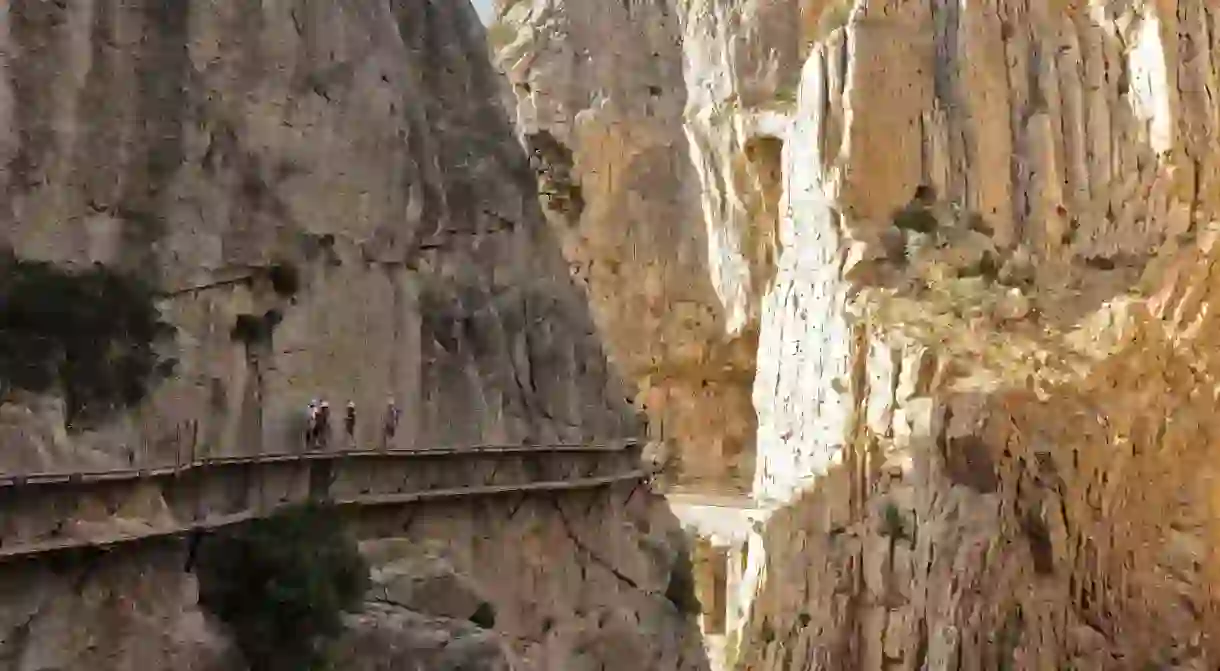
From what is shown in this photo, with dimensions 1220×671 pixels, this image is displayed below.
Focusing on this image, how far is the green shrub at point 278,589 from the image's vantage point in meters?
7.82

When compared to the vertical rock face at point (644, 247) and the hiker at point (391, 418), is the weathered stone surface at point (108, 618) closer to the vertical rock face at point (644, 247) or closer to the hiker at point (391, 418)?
the hiker at point (391, 418)

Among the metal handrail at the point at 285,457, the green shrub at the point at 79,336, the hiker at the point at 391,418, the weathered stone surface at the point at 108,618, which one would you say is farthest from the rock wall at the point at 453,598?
the green shrub at the point at 79,336

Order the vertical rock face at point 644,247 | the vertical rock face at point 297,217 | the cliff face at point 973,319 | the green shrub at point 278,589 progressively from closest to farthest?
the green shrub at point 278,589
the vertical rock face at point 297,217
the cliff face at point 973,319
the vertical rock face at point 644,247

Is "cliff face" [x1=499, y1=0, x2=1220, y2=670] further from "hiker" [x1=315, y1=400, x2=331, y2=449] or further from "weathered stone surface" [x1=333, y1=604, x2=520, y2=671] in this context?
"hiker" [x1=315, y1=400, x2=331, y2=449]

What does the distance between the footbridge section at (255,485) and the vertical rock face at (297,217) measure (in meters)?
0.19

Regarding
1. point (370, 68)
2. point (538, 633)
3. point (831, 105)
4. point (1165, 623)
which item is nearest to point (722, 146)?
point (831, 105)

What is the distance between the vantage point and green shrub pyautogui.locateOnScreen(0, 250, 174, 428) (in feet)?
24.2

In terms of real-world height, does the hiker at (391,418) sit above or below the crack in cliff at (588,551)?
above

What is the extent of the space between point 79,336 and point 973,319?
17.4 meters

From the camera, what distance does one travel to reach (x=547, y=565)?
10773 mm

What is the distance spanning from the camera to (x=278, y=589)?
7.95 m

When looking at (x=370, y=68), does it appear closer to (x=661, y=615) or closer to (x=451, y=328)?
(x=451, y=328)

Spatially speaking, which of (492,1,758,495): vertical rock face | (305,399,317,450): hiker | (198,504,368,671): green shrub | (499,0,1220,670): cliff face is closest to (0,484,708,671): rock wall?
(198,504,368,671): green shrub

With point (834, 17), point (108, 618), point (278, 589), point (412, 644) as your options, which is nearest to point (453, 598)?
point (412, 644)
